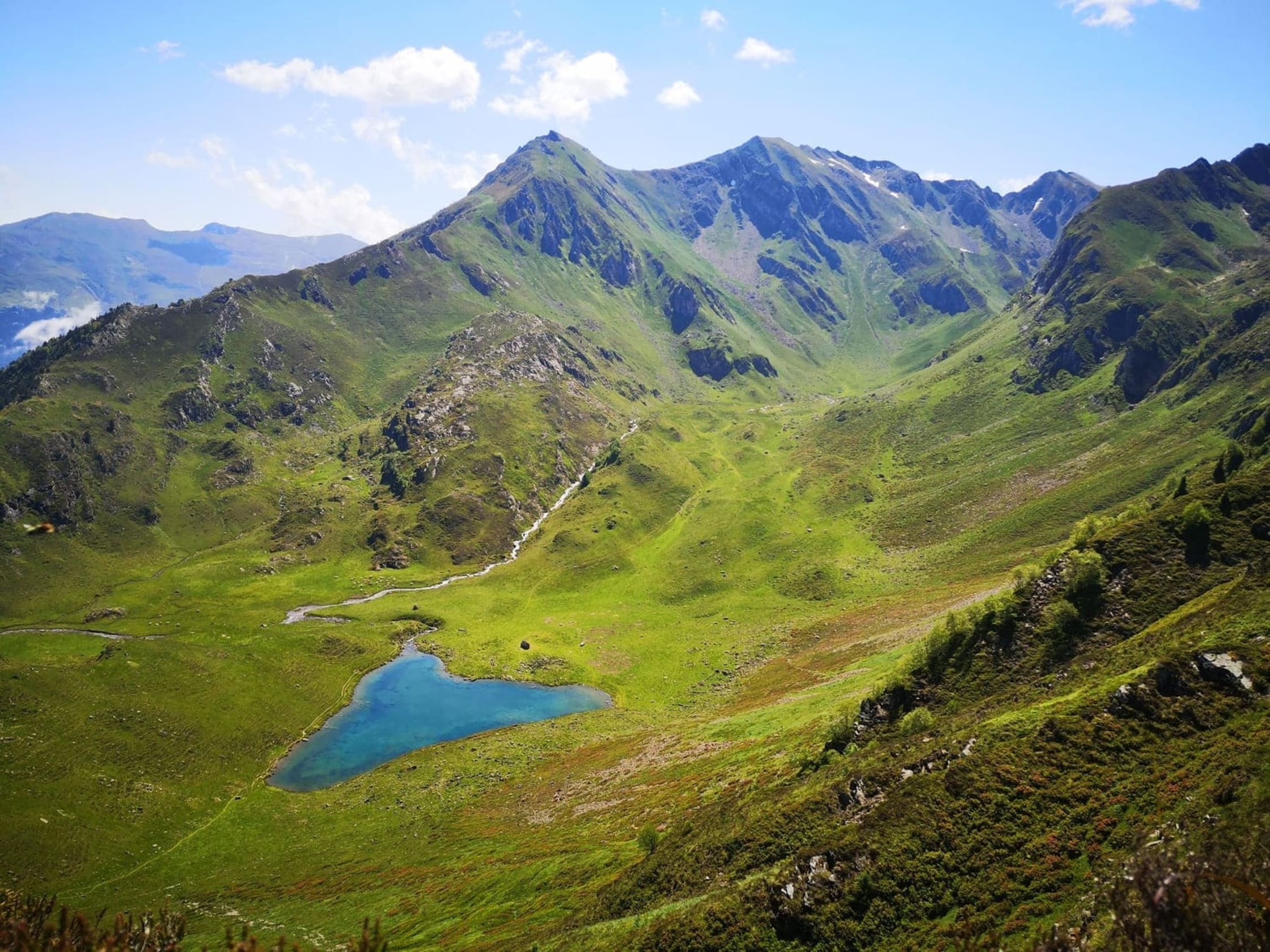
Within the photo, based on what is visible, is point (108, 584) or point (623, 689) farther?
point (108, 584)

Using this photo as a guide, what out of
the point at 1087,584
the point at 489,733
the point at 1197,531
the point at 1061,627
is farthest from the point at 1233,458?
the point at 489,733

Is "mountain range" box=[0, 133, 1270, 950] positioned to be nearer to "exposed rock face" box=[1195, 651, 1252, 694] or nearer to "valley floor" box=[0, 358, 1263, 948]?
"exposed rock face" box=[1195, 651, 1252, 694]

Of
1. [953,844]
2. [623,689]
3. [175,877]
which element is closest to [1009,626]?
[953,844]

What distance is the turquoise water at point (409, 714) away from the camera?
373 ft

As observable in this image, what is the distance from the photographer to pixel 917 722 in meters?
52.8

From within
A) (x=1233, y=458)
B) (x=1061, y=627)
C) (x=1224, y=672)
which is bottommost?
(x=1061, y=627)

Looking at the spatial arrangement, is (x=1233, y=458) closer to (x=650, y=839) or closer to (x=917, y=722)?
(x=917, y=722)

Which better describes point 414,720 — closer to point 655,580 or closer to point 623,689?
point 623,689

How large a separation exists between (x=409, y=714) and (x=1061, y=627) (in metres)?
121

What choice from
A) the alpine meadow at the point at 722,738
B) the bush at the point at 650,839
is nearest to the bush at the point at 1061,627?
the alpine meadow at the point at 722,738

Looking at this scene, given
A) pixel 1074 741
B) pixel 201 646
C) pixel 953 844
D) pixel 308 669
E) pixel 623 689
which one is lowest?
pixel 623 689

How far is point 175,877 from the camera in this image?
81.4m

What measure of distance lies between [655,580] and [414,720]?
86.7 metres

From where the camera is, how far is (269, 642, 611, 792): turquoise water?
11375cm
